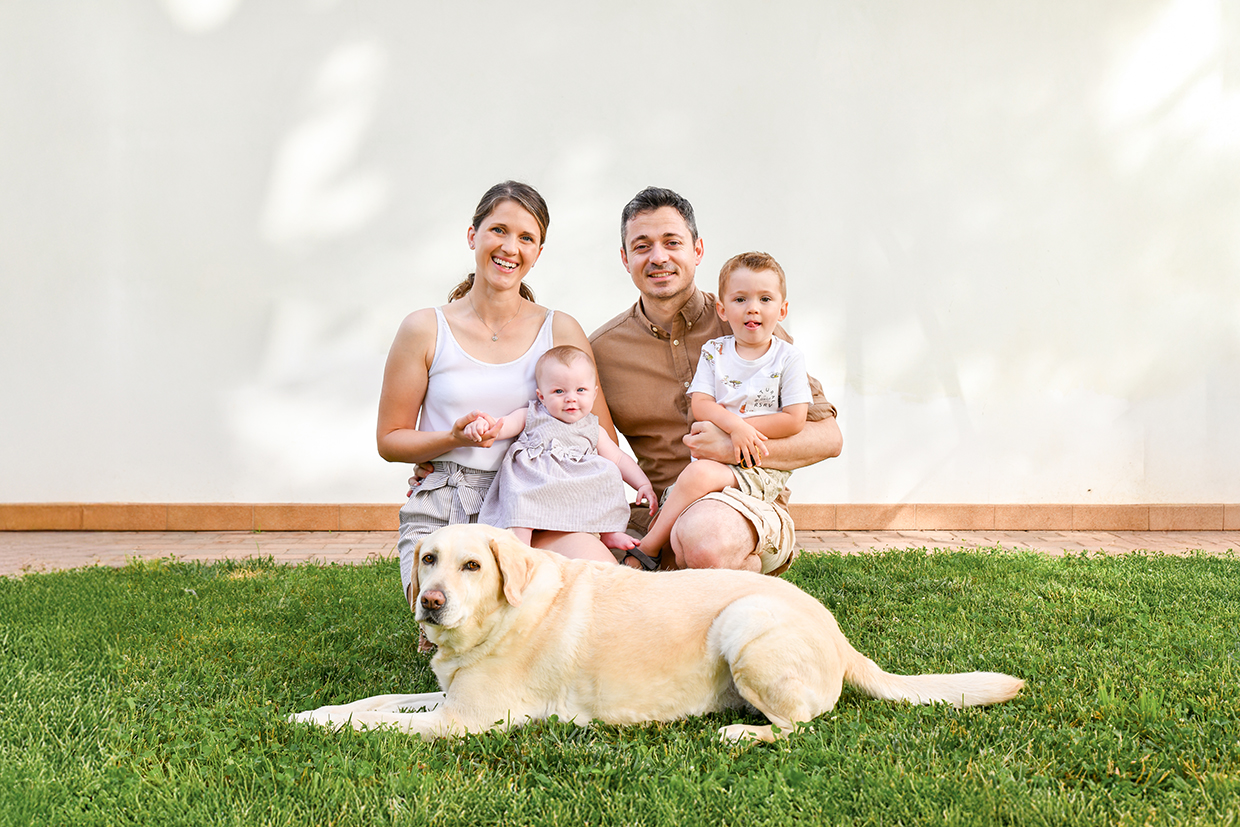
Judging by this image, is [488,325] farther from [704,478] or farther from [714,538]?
[714,538]

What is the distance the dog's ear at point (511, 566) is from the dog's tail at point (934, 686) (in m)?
1.11

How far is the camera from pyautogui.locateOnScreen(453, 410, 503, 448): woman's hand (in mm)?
3508

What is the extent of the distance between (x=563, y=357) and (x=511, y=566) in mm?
1275

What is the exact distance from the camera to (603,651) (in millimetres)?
2707

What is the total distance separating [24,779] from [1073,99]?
9583mm

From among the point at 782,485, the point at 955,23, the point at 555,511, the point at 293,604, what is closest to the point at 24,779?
the point at 555,511

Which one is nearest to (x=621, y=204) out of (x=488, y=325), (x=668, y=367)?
(x=668, y=367)

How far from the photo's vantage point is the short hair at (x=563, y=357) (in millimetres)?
3736

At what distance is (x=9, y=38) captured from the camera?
26.2 ft

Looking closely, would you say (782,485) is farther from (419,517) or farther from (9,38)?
(9,38)

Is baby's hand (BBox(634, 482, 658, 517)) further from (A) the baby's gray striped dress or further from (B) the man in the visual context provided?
(B) the man

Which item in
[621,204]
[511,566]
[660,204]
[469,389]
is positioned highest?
[621,204]

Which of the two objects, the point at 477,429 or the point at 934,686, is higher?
the point at 477,429

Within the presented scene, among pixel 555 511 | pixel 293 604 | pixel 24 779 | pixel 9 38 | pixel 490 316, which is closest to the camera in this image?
pixel 24 779
